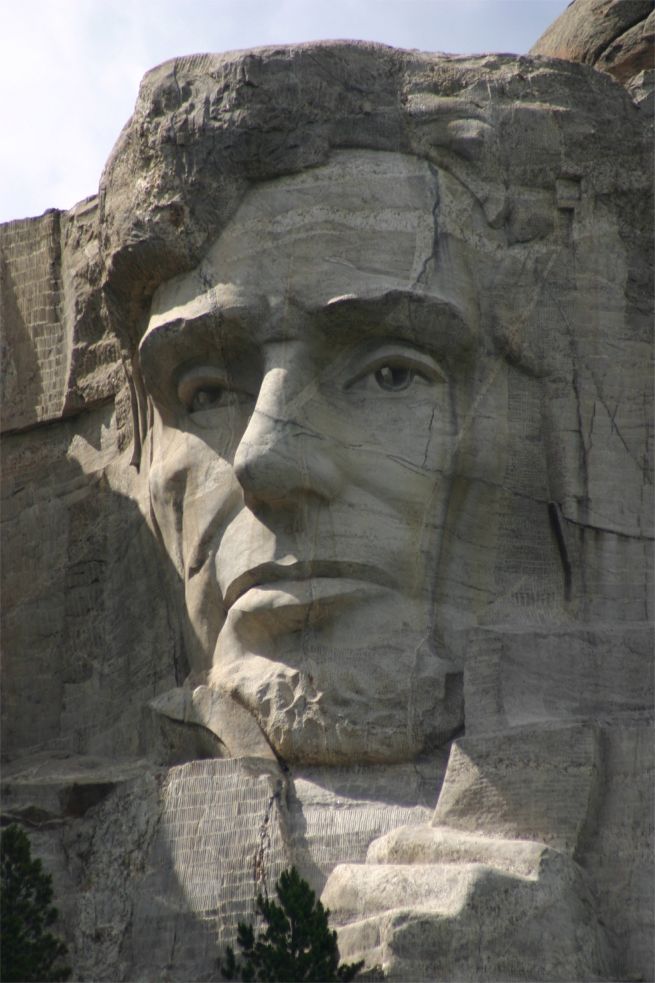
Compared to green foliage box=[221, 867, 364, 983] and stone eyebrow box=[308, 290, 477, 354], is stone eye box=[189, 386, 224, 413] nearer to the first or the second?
stone eyebrow box=[308, 290, 477, 354]

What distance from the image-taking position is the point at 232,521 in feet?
49.8

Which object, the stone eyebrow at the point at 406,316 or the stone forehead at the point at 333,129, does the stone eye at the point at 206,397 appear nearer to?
the stone forehead at the point at 333,129

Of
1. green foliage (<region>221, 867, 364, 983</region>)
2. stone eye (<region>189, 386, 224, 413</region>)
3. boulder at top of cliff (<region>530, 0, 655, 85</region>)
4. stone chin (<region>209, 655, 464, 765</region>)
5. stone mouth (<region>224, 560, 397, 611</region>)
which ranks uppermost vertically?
boulder at top of cliff (<region>530, 0, 655, 85</region>)

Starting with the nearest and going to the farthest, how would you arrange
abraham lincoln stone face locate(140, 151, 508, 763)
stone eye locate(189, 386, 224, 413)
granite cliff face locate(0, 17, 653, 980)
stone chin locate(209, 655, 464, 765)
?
granite cliff face locate(0, 17, 653, 980) < stone chin locate(209, 655, 464, 765) < abraham lincoln stone face locate(140, 151, 508, 763) < stone eye locate(189, 386, 224, 413)

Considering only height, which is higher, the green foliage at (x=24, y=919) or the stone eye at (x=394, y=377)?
the stone eye at (x=394, y=377)

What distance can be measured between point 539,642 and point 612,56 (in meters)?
3.52

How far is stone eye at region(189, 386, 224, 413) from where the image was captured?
15.4 metres

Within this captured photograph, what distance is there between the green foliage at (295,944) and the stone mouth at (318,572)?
6.10 feet

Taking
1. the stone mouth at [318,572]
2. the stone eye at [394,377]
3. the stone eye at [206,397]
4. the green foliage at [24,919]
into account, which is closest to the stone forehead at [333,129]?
the stone eye at [206,397]

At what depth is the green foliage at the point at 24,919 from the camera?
13359mm

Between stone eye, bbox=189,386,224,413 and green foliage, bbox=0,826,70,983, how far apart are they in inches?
94.6

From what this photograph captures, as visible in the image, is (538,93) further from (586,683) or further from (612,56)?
(586,683)

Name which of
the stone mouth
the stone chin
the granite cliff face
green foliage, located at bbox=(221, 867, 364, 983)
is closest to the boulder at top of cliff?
the granite cliff face

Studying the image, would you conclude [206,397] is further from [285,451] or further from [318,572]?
[318,572]
